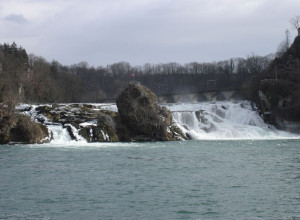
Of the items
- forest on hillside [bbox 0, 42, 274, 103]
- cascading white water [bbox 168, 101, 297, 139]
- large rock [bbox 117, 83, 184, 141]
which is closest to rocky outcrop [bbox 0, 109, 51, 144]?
large rock [bbox 117, 83, 184, 141]

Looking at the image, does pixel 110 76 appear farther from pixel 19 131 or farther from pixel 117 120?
pixel 19 131

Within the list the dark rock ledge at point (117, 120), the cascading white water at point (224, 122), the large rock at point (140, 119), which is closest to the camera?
the dark rock ledge at point (117, 120)

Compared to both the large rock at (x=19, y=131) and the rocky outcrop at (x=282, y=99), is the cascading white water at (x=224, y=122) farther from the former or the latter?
the large rock at (x=19, y=131)

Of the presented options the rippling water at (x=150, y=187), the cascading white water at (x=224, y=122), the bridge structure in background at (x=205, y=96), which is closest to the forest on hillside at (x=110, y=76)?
the bridge structure in background at (x=205, y=96)

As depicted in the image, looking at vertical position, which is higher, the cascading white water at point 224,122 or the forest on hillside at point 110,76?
the forest on hillside at point 110,76

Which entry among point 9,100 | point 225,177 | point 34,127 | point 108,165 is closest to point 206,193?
point 225,177

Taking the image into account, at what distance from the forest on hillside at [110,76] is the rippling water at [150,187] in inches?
1848

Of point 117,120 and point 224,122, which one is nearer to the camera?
point 117,120

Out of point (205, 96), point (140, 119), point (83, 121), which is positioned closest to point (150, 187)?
point (83, 121)

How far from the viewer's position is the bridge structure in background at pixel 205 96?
261 ft

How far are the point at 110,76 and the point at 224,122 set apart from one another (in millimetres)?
79278

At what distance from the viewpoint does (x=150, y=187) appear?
16844 millimetres

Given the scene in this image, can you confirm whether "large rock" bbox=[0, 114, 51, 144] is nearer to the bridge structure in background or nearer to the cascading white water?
the cascading white water

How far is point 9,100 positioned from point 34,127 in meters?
4.27
